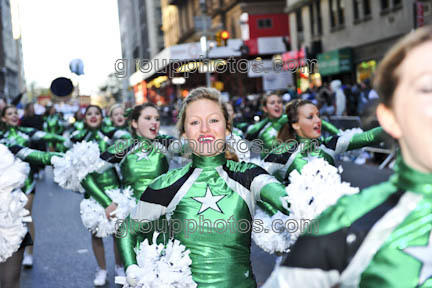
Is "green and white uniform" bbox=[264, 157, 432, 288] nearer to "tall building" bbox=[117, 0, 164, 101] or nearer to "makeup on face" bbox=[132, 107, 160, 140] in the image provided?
"makeup on face" bbox=[132, 107, 160, 140]

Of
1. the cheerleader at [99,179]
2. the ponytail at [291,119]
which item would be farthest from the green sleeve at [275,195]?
the cheerleader at [99,179]

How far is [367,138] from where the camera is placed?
12.4 ft

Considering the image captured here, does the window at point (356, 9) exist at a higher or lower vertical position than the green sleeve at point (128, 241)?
higher

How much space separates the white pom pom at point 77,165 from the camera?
5.41 m

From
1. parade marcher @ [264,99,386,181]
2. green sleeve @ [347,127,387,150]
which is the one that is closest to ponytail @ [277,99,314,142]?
parade marcher @ [264,99,386,181]

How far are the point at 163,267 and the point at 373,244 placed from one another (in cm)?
138

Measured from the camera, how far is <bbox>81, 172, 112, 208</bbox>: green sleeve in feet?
17.5

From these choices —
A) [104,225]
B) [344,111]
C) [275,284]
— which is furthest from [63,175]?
[344,111]

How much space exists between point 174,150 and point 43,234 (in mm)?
3736

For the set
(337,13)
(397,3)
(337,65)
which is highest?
(337,13)

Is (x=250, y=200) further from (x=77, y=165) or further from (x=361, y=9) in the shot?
(x=361, y=9)

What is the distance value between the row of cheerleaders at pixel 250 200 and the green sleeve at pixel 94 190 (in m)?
0.01

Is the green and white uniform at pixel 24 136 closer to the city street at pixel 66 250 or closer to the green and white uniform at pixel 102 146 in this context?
the green and white uniform at pixel 102 146

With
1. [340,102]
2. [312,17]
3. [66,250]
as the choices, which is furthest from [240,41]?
[66,250]
